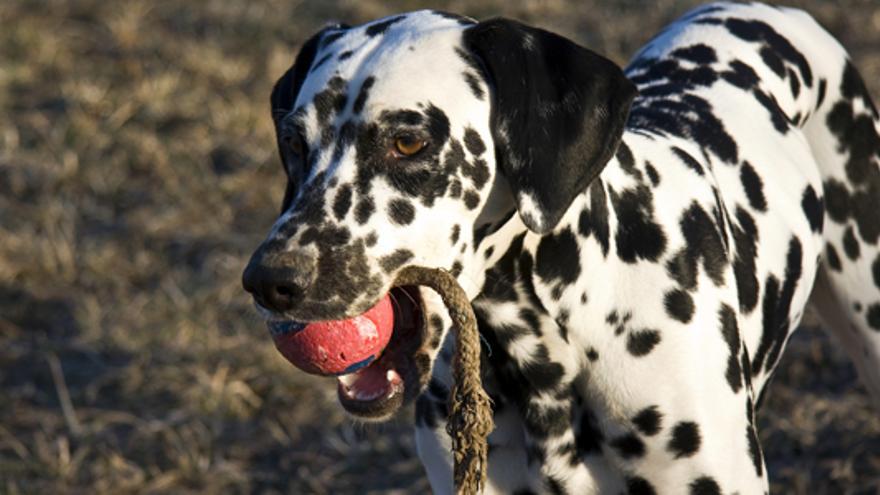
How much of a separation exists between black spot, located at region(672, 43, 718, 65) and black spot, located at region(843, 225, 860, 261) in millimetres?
756

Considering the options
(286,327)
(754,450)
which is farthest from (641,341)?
(286,327)

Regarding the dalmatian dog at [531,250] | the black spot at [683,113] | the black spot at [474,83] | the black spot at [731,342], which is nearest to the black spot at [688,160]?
the dalmatian dog at [531,250]

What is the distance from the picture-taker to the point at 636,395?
4219mm

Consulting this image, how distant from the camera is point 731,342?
14.3 ft

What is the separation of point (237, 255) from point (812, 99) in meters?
3.54

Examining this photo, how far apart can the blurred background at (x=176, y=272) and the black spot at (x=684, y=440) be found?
200 centimetres

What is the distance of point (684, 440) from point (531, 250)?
637mm

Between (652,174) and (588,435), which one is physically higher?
(652,174)

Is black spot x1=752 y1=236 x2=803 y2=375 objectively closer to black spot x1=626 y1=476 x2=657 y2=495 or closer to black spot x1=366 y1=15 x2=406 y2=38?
black spot x1=626 y1=476 x2=657 y2=495

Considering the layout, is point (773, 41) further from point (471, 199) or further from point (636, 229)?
point (471, 199)

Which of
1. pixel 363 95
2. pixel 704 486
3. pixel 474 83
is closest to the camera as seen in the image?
pixel 363 95

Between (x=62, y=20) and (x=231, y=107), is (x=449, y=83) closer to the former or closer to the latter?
(x=231, y=107)

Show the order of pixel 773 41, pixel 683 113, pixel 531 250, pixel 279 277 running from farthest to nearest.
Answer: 1. pixel 773 41
2. pixel 683 113
3. pixel 531 250
4. pixel 279 277

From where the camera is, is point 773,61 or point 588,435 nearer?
point 588,435
